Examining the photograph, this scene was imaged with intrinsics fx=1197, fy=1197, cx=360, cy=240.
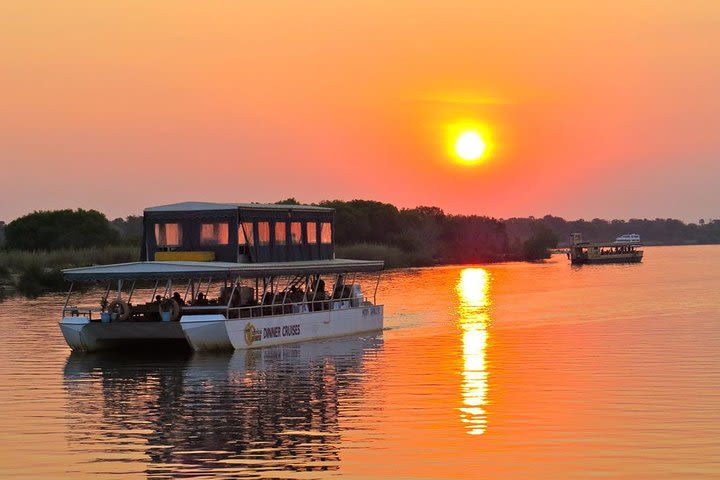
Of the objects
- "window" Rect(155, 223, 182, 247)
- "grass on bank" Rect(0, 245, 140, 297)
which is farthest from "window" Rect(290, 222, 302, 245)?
"grass on bank" Rect(0, 245, 140, 297)

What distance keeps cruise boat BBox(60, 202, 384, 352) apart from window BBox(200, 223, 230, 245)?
0.13 feet

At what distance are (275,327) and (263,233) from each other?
3851 mm

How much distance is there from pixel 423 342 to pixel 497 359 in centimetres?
792

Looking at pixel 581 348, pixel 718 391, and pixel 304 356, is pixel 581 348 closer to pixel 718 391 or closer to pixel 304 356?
pixel 304 356

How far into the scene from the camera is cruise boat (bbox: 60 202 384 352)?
140 feet

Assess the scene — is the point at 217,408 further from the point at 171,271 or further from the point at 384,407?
the point at 171,271

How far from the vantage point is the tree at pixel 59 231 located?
12800 cm

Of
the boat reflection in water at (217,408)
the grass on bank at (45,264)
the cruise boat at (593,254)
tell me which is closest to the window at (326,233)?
the boat reflection in water at (217,408)

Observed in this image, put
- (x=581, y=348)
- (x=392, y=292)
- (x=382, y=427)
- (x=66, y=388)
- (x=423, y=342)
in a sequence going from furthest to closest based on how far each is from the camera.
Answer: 1. (x=392, y=292)
2. (x=423, y=342)
3. (x=581, y=348)
4. (x=66, y=388)
5. (x=382, y=427)

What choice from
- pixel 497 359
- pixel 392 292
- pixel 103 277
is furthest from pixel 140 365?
pixel 392 292

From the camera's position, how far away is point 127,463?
23.1 meters

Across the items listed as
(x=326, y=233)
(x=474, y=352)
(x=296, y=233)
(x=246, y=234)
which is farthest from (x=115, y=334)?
(x=474, y=352)

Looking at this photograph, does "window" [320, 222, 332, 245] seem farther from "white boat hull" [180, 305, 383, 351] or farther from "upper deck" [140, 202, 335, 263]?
"white boat hull" [180, 305, 383, 351]

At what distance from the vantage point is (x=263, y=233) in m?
47.1
